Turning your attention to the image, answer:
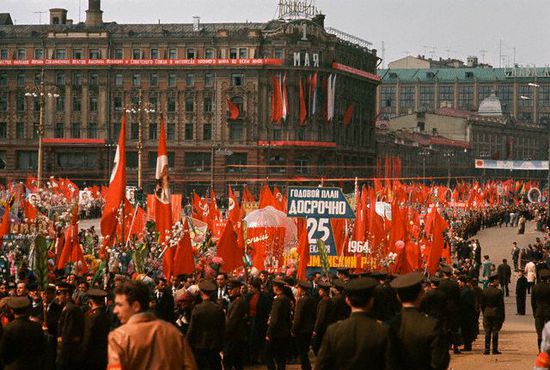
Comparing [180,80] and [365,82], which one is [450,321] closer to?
[180,80]

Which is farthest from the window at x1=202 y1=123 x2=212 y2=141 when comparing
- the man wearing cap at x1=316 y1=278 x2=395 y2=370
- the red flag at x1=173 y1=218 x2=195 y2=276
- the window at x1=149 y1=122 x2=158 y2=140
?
the man wearing cap at x1=316 y1=278 x2=395 y2=370

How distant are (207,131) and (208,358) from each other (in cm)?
10157

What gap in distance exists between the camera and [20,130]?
120750 millimetres

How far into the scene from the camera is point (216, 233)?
1711 inches

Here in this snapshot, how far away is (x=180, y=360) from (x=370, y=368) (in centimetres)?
187

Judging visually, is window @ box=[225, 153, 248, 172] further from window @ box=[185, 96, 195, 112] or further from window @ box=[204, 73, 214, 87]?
window @ box=[204, 73, 214, 87]

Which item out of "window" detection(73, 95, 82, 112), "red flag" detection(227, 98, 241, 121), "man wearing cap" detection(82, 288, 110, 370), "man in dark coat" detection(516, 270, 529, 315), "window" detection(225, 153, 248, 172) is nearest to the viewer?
"man wearing cap" detection(82, 288, 110, 370)

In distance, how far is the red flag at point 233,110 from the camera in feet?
383

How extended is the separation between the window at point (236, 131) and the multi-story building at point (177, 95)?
3.0 inches

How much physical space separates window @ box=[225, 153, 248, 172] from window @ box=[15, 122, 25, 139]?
54.3 feet

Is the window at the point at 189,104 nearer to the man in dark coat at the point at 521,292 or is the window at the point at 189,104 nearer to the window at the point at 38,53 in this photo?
the window at the point at 38,53

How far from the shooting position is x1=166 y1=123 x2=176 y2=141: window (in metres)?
119

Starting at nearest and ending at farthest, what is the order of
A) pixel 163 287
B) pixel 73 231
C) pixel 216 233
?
pixel 163 287
pixel 73 231
pixel 216 233

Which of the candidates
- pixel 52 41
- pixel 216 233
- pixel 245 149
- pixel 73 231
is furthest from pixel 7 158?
pixel 73 231
